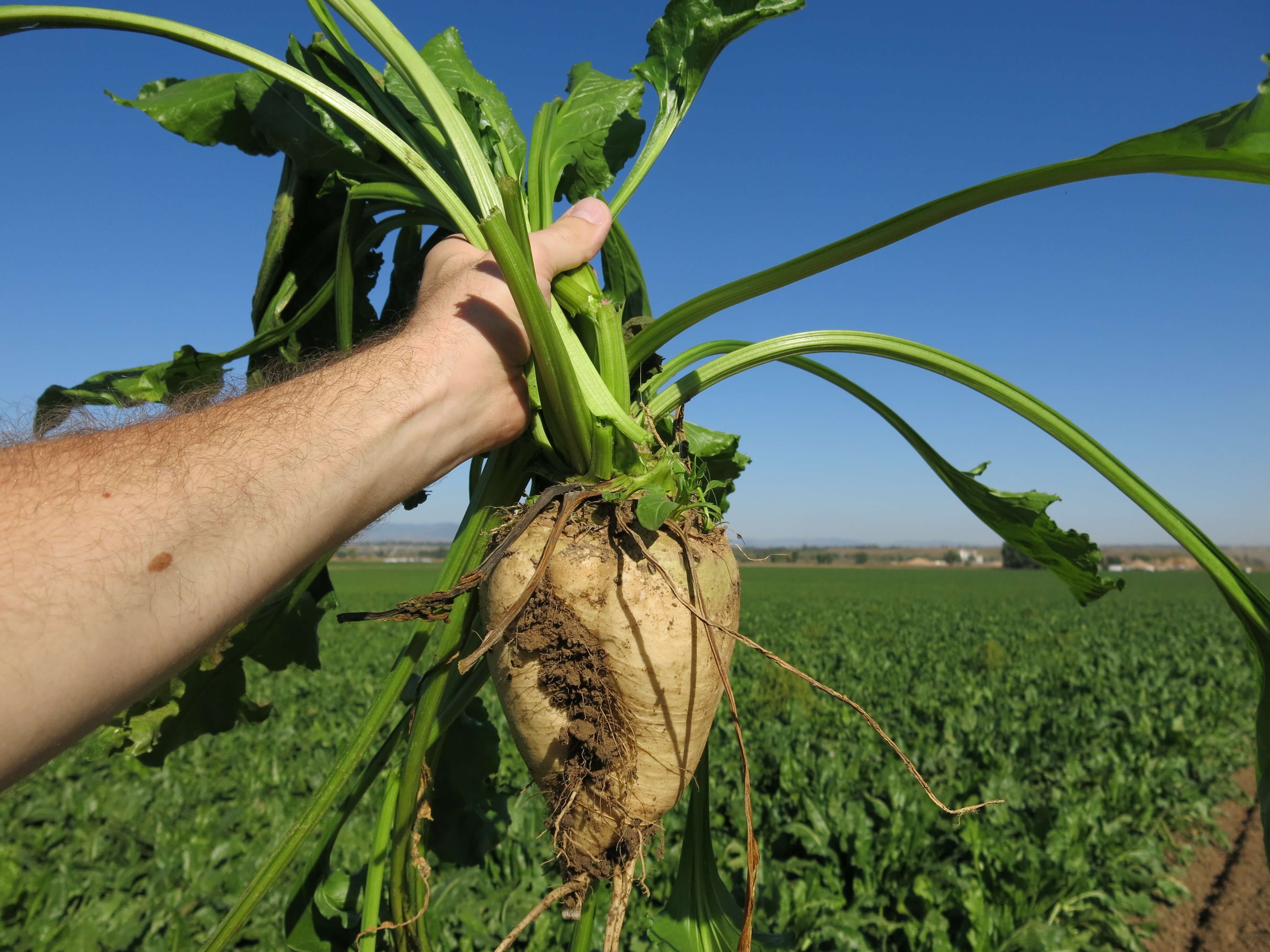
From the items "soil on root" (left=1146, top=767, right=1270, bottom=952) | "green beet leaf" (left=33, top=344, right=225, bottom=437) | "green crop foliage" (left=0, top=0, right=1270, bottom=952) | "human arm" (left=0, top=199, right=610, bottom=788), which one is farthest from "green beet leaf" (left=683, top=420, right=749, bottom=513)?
"soil on root" (left=1146, top=767, right=1270, bottom=952)

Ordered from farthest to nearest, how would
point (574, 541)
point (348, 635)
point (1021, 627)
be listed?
point (1021, 627) → point (348, 635) → point (574, 541)

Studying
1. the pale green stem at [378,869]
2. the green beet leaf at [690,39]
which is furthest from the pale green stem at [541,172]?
the pale green stem at [378,869]

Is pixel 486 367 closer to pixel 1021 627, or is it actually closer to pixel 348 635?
pixel 348 635

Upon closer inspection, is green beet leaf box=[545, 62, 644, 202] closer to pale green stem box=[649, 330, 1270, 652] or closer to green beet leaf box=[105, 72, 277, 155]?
pale green stem box=[649, 330, 1270, 652]

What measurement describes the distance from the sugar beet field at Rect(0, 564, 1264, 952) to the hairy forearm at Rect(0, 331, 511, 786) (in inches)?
35.7

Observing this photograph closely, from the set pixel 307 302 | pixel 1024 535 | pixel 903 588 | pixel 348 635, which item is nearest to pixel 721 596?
pixel 1024 535

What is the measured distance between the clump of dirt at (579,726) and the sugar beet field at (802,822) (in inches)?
4.2

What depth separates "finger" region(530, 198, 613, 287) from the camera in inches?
57.5

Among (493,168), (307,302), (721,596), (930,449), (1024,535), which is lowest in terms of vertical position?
(721,596)

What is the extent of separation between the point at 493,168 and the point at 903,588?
49703mm

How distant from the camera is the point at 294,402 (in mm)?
1317

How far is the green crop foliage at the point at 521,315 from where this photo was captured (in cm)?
139

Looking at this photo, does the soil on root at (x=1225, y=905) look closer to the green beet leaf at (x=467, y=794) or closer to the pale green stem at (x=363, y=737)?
the green beet leaf at (x=467, y=794)

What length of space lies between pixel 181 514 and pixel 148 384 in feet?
3.17
